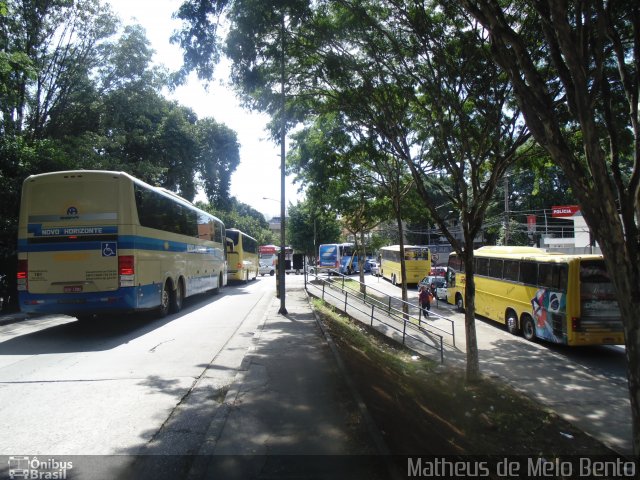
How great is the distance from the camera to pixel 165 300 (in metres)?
14.1

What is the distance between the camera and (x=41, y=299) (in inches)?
411

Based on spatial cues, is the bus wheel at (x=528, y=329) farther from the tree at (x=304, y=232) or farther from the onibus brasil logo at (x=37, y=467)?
the tree at (x=304, y=232)

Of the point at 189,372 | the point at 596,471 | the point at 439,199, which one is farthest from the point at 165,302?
the point at 439,199

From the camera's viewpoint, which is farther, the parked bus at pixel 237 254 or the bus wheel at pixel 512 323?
the parked bus at pixel 237 254

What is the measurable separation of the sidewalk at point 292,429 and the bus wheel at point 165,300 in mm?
6551

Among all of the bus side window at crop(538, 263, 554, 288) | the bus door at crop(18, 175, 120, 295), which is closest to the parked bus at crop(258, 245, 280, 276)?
the bus side window at crop(538, 263, 554, 288)

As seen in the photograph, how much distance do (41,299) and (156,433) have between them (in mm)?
7159

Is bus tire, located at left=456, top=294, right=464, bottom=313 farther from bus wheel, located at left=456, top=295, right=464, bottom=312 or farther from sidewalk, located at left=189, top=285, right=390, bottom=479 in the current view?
sidewalk, located at left=189, top=285, right=390, bottom=479

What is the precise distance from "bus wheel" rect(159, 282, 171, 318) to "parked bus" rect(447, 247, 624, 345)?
10766 mm

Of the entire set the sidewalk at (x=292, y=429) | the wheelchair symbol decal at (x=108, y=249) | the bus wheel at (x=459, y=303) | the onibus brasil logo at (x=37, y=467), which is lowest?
the bus wheel at (x=459, y=303)

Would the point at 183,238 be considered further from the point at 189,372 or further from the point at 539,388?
the point at 539,388

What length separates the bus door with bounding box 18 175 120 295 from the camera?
10.5 m

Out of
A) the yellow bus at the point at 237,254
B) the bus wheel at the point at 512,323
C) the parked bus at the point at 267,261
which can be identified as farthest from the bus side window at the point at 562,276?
the parked bus at the point at 267,261

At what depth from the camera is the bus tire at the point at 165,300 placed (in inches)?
538
